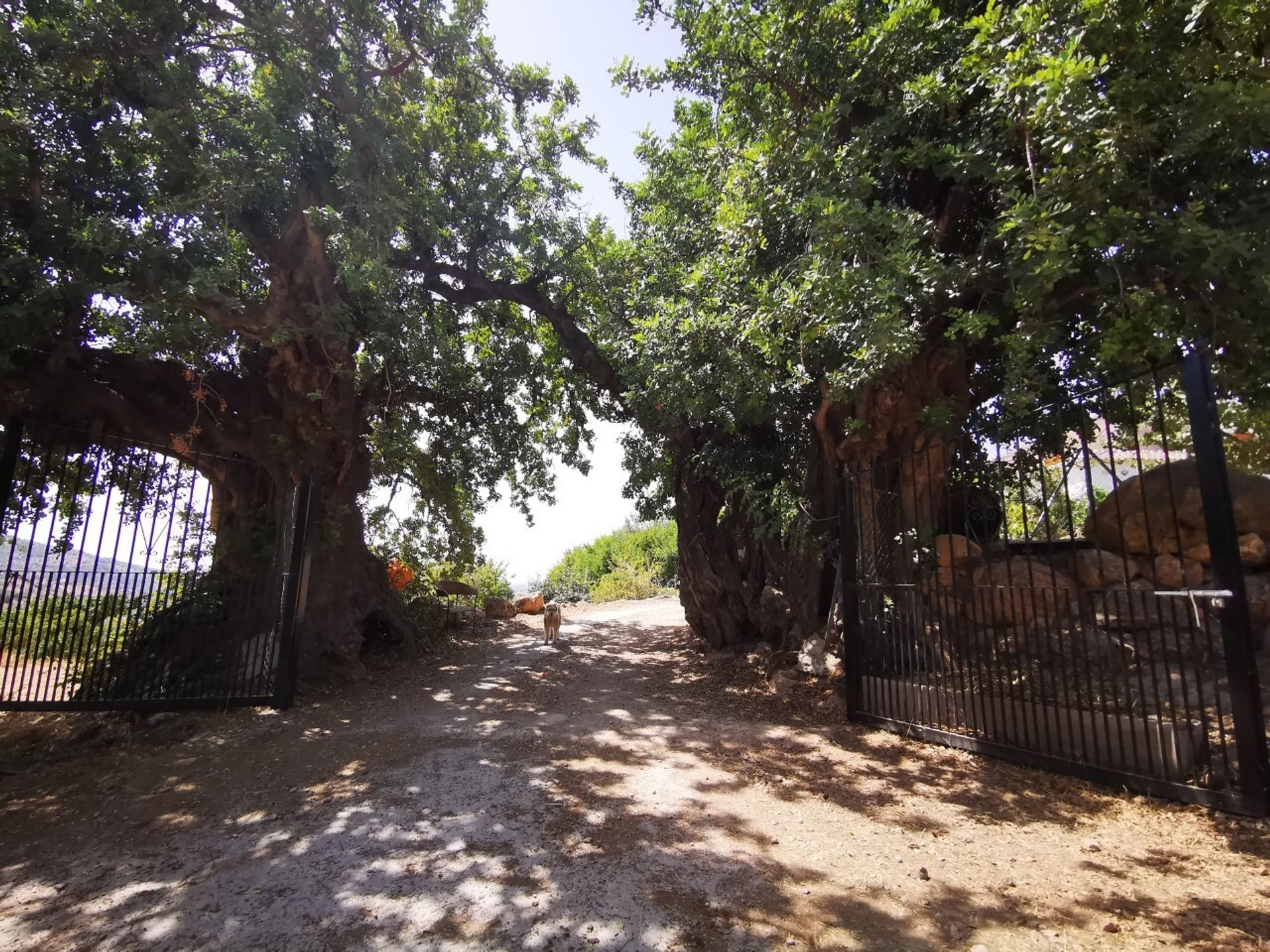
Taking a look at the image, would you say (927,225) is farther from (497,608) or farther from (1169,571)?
(497,608)

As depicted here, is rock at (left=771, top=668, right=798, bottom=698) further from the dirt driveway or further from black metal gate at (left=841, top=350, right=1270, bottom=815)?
black metal gate at (left=841, top=350, right=1270, bottom=815)

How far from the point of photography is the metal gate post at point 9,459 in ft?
19.5

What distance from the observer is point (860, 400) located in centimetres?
629

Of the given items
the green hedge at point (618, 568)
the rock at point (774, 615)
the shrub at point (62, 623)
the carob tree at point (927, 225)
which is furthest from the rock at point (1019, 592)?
the green hedge at point (618, 568)

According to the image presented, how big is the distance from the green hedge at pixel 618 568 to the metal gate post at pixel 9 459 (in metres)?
15.3

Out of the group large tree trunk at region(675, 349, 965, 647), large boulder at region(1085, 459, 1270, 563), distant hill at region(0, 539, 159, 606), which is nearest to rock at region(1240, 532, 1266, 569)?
large boulder at region(1085, 459, 1270, 563)

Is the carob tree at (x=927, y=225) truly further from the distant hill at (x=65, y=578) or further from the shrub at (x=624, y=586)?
the shrub at (x=624, y=586)

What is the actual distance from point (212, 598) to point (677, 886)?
20.9 feet

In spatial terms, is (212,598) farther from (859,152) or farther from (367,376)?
(859,152)

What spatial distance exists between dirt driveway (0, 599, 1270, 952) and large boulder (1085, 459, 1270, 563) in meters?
3.36

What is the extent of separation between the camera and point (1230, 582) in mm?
3373

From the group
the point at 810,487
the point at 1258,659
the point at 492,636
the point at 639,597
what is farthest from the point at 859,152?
the point at 639,597

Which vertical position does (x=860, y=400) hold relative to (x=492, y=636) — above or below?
above

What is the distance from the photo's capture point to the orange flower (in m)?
12.0
